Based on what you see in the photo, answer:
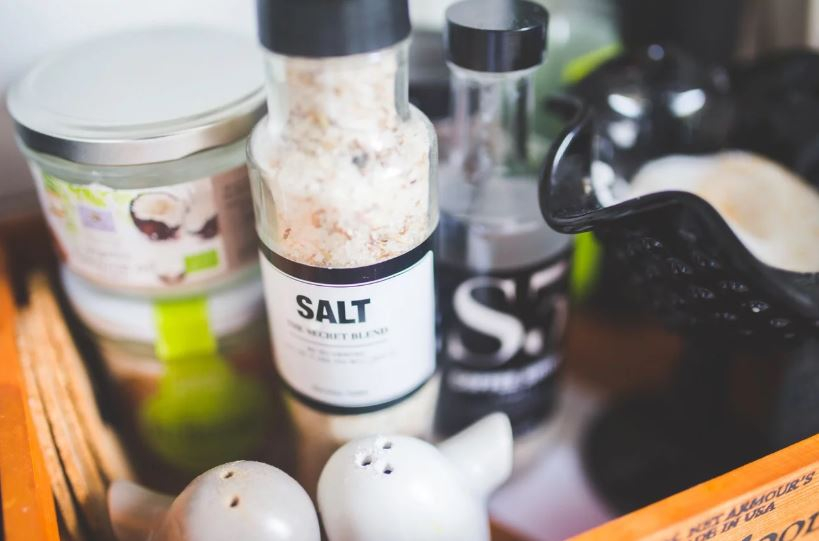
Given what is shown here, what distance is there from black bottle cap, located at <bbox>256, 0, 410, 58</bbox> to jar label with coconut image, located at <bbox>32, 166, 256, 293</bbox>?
0.39 ft

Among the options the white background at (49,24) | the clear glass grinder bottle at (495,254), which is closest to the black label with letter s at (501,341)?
the clear glass grinder bottle at (495,254)

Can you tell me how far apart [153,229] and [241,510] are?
17cm

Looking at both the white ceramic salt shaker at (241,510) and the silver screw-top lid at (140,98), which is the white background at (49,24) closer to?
the silver screw-top lid at (140,98)

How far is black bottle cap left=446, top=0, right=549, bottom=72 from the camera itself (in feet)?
1.38

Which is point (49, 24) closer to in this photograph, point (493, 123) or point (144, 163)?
point (144, 163)

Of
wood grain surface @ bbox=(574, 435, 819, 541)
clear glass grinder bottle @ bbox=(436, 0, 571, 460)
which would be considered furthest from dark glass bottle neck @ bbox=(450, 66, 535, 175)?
wood grain surface @ bbox=(574, 435, 819, 541)

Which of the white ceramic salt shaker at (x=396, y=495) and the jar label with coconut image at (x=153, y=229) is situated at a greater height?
the jar label with coconut image at (x=153, y=229)

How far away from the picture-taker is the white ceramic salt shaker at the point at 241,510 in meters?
0.34

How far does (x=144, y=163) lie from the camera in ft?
1.38

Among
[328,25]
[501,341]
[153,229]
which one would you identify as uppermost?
[328,25]

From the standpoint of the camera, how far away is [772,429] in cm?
58

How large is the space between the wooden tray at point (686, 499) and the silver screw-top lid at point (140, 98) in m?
0.12

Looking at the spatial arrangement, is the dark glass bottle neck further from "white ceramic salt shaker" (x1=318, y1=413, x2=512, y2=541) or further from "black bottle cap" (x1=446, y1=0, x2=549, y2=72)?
"white ceramic salt shaker" (x1=318, y1=413, x2=512, y2=541)

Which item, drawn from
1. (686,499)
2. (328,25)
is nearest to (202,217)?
(328,25)
